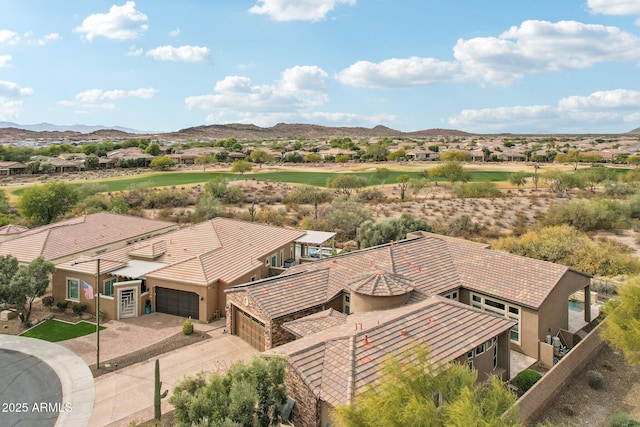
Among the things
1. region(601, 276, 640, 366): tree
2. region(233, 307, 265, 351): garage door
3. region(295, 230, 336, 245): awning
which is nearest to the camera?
region(601, 276, 640, 366): tree

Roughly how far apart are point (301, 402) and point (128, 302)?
1675 cm

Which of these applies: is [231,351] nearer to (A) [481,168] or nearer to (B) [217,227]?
(B) [217,227]

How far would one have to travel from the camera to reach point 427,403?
913cm

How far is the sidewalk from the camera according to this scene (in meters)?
17.2

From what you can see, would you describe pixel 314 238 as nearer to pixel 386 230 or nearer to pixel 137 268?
pixel 386 230

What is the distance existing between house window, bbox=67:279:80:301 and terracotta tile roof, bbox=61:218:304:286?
2766 mm

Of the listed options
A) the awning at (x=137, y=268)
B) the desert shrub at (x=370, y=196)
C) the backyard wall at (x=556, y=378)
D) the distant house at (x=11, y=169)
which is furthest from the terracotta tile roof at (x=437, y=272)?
the distant house at (x=11, y=169)

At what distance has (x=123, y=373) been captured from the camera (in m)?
20.4

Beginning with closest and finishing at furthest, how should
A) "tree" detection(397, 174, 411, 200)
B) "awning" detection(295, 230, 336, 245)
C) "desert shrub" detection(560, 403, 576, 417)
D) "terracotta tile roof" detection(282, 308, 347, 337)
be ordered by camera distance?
"desert shrub" detection(560, 403, 576, 417)
"terracotta tile roof" detection(282, 308, 347, 337)
"awning" detection(295, 230, 336, 245)
"tree" detection(397, 174, 411, 200)

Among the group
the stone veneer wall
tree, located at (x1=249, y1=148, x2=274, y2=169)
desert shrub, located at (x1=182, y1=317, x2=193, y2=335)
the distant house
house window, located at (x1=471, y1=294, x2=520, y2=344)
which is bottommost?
desert shrub, located at (x1=182, y1=317, x2=193, y2=335)

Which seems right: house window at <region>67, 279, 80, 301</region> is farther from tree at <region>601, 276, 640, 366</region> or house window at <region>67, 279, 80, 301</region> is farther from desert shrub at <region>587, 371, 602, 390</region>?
tree at <region>601, 276, 640, 366</region>

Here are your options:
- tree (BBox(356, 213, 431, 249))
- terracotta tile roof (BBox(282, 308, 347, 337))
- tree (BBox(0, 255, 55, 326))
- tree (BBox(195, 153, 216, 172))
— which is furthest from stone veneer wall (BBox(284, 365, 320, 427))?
tree (BBox(195, 153, 216, 172))

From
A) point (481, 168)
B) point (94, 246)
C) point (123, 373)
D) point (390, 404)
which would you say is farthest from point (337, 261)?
point (481, 168)

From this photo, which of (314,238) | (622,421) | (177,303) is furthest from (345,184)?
(622,421)
